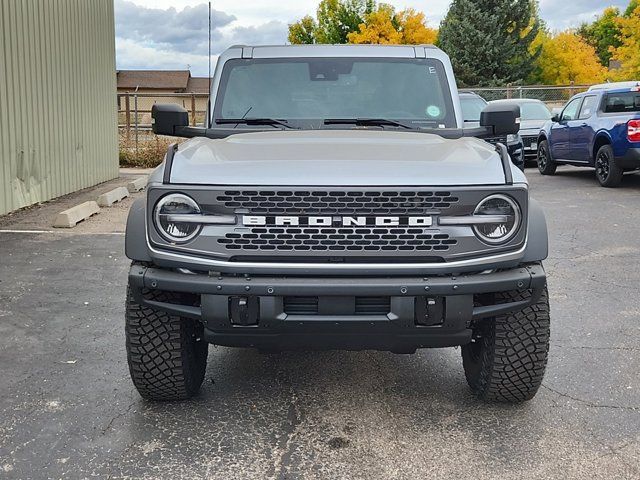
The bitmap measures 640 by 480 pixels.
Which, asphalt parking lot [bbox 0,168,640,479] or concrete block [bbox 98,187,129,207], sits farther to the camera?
concrete block [bbox 98,187,129,207]

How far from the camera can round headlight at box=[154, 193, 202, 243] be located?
3271 millimetres

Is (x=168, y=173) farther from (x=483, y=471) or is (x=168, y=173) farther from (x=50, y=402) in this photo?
(x=483, y=471)

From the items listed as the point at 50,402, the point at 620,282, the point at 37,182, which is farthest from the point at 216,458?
the point at 37,182

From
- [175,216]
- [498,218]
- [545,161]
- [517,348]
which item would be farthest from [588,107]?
[175,216]

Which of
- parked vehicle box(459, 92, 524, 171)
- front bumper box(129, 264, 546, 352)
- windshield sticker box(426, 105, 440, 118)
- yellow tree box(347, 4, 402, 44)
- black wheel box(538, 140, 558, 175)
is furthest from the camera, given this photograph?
yellow tree box(347, 4, 402, 44)

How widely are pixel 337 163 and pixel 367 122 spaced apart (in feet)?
4.27

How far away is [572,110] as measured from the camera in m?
14.7

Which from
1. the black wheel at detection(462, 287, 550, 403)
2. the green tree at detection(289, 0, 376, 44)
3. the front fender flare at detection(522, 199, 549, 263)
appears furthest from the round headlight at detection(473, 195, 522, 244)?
the green tree at detection(289, 0, 376, 44)

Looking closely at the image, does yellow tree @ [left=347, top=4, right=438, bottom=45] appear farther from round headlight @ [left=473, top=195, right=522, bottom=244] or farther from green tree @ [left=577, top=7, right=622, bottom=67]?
round headlight @ [left=473, top=195, right=522, bottom=244]

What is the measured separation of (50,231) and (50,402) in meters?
5.73

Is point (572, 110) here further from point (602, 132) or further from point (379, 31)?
point (379, 31)

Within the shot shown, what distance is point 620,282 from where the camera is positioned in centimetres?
667

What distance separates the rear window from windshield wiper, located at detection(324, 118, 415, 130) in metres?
9.75

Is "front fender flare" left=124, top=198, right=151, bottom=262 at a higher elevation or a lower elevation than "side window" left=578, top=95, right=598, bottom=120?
higher
